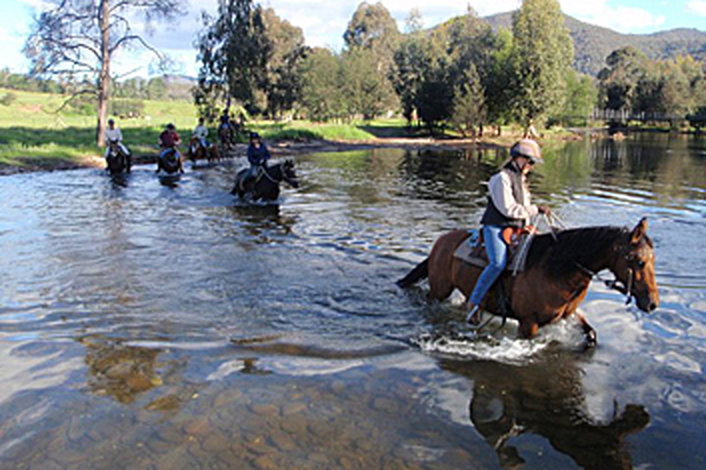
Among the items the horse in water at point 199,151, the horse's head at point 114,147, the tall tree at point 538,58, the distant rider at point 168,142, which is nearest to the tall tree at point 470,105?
the tall tree at point 538,58

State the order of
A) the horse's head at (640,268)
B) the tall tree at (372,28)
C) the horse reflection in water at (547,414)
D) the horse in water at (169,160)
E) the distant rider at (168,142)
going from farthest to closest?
the tall tree at (372,28) → the horse in water at (169,160) → the distant rider at (168,142) → the horse's head at (640,268) → the horse reflection in water at (547,414)

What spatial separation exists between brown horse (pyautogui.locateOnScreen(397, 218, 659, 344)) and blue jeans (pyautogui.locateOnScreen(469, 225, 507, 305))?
152mm

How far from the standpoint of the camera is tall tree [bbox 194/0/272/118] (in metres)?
42.8

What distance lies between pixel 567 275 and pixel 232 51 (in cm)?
4082

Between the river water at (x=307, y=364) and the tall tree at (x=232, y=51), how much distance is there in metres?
31.6

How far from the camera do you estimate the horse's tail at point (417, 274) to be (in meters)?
8.80

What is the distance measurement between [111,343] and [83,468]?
2839mm

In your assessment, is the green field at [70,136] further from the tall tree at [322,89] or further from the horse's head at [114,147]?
the horse's head at [114,147]

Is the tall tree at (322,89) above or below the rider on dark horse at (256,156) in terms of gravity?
above

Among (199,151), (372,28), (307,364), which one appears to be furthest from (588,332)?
(372,28)

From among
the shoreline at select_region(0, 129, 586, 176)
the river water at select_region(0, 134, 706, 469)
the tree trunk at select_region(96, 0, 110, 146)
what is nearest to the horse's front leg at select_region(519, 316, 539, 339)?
the river water at select_region(0, 134, 706, 469)

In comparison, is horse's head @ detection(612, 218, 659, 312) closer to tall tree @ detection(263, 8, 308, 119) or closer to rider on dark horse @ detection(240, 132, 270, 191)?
rider on dark horse @ detection(240, 132, 270, 191)

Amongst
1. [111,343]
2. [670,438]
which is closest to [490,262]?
[670,438]

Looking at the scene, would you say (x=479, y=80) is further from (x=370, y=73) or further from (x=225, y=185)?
(x=225, y=185)
